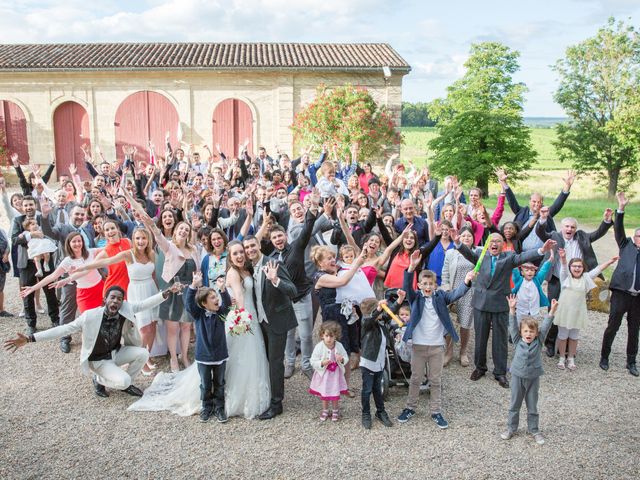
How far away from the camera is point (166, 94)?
72.2 ft

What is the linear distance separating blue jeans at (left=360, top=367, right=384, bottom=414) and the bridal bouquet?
1.16 m

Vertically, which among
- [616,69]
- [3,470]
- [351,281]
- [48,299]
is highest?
[616,69]

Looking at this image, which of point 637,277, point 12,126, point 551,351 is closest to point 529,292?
point 551,351

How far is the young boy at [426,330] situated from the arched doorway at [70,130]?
769 inches

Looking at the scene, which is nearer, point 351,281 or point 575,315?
point 351,281

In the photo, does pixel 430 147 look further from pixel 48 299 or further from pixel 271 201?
pixel 48 299

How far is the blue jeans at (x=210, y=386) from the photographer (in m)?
5.70

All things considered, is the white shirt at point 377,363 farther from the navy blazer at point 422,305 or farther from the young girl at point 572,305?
the young girl at point 572,305

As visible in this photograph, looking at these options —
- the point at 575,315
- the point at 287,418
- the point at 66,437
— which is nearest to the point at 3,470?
the point at 66,437

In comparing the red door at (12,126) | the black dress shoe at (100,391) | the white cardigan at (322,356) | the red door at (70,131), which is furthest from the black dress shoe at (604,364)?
the red door at (12,126)

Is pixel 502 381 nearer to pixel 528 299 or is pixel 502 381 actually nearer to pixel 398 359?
pixel 528 299

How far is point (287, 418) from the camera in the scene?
5.74 metres

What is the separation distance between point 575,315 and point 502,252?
4.39ft

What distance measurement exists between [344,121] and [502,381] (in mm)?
15083
